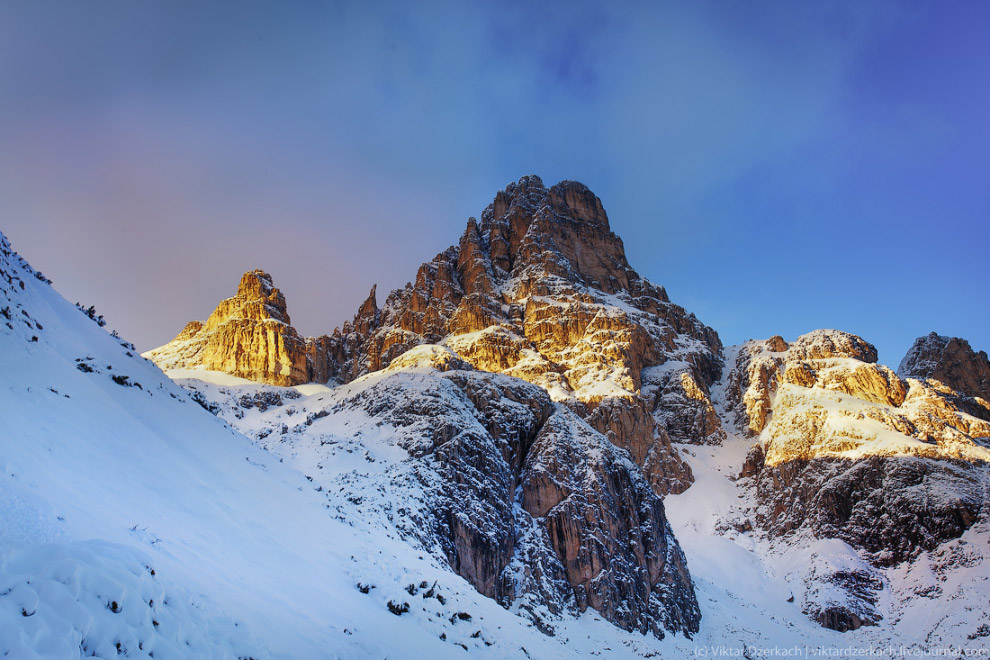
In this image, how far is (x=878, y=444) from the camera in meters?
69.7

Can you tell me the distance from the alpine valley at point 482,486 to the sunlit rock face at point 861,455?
1.21 ft

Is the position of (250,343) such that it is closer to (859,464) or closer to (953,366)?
(859,464)

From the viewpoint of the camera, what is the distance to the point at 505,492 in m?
35.7

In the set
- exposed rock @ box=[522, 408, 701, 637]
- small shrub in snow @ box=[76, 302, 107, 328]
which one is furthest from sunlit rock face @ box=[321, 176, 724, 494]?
small shrub in snow @ box=[76, 302, 107, 328]

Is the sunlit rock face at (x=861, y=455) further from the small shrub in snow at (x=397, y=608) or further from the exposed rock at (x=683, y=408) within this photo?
the small shrub in snow at (x=397, y=608)

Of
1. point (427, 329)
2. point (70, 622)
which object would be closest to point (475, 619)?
point (70, 622)

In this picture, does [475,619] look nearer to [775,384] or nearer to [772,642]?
[772,642]

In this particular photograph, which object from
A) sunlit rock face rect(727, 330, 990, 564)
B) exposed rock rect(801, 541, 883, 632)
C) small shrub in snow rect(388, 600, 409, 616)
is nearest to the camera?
small shrub in snow rect(388, 600, 409, 616)

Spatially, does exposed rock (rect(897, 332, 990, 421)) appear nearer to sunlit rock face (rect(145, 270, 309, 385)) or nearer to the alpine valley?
the alpine valley

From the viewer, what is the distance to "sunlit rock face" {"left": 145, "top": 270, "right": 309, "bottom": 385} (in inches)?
3627

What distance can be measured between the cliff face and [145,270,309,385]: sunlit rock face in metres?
0.25

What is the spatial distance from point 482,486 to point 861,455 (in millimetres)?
60513

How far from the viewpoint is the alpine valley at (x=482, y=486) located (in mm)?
9516

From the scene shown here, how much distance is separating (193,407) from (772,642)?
4585 centimetres
